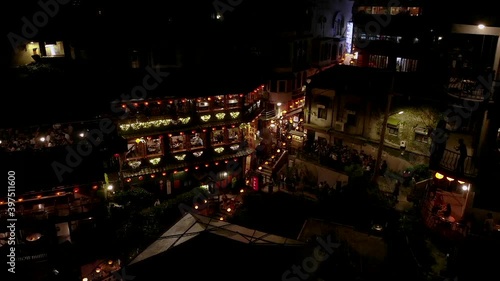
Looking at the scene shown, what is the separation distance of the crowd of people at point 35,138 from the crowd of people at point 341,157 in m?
17.6

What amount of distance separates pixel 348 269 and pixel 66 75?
22952 millimetres

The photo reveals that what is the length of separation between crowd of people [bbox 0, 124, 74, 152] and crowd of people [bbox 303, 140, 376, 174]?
692 inches

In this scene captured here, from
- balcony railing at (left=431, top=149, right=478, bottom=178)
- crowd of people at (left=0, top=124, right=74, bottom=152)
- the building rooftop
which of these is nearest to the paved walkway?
balcony railing at (left=431, top=149, right=478, bottom=178)

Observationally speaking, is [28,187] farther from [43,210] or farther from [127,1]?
[127,1]

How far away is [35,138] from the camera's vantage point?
75.1 feet

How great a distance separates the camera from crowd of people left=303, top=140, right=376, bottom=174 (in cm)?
2806

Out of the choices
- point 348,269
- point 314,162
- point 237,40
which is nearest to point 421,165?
point 314,162

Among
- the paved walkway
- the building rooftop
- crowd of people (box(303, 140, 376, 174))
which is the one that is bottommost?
the paved walkway

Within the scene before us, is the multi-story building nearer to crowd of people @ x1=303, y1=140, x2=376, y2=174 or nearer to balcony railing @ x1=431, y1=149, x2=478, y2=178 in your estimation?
crowd of people @ x1=303, y1=140, x2=376, y2=174

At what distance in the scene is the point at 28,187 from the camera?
835 inches

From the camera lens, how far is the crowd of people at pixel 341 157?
1105 inches

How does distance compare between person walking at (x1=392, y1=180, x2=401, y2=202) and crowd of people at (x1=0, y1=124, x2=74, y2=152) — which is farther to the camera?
person walking at (x1=392, y1=180, x2=401, y2=202)

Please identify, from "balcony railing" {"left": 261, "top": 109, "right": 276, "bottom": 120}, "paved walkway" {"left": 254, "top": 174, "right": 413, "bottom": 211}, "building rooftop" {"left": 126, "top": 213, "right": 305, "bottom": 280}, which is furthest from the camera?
"balcony railing" {"left": 261, "top": 109, "right": 276, "bottom": 120}

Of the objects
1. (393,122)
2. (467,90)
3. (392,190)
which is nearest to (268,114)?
(393,122)
